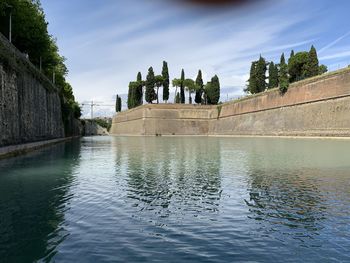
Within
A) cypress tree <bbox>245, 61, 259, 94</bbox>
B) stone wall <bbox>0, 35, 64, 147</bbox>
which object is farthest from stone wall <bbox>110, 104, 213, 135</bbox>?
stone wall <bbox>0, 35, 64, 147</bbox>

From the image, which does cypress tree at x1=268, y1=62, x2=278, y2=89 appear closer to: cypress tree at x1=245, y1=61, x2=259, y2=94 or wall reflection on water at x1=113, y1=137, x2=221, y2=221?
cypress tree at x1=245, y1=61, x2=259, y2=94

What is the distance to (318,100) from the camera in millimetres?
37250

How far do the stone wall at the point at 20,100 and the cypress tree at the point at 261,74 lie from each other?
115 feet

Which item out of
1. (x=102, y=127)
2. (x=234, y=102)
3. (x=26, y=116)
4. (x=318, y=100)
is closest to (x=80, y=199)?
(x=26, y=116)

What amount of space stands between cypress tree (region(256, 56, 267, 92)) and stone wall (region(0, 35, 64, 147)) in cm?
3503

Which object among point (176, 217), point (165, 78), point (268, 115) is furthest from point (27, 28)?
point (165, 78)

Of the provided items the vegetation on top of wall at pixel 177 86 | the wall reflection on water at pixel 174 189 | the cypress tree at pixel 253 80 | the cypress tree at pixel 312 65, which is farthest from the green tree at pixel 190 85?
the wall reflection on water at pixel 174 189

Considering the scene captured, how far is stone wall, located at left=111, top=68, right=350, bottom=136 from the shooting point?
34438mm

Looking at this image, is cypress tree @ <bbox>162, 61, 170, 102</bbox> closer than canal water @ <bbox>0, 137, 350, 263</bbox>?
No

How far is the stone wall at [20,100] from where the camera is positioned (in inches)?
717

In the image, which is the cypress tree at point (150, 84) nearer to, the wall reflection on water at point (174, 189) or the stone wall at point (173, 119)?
the stone wall at point (173, 119)

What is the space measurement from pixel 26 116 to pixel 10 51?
14.6 ft

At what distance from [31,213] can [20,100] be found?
647 inches

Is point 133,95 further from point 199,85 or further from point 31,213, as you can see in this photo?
point 31,213
